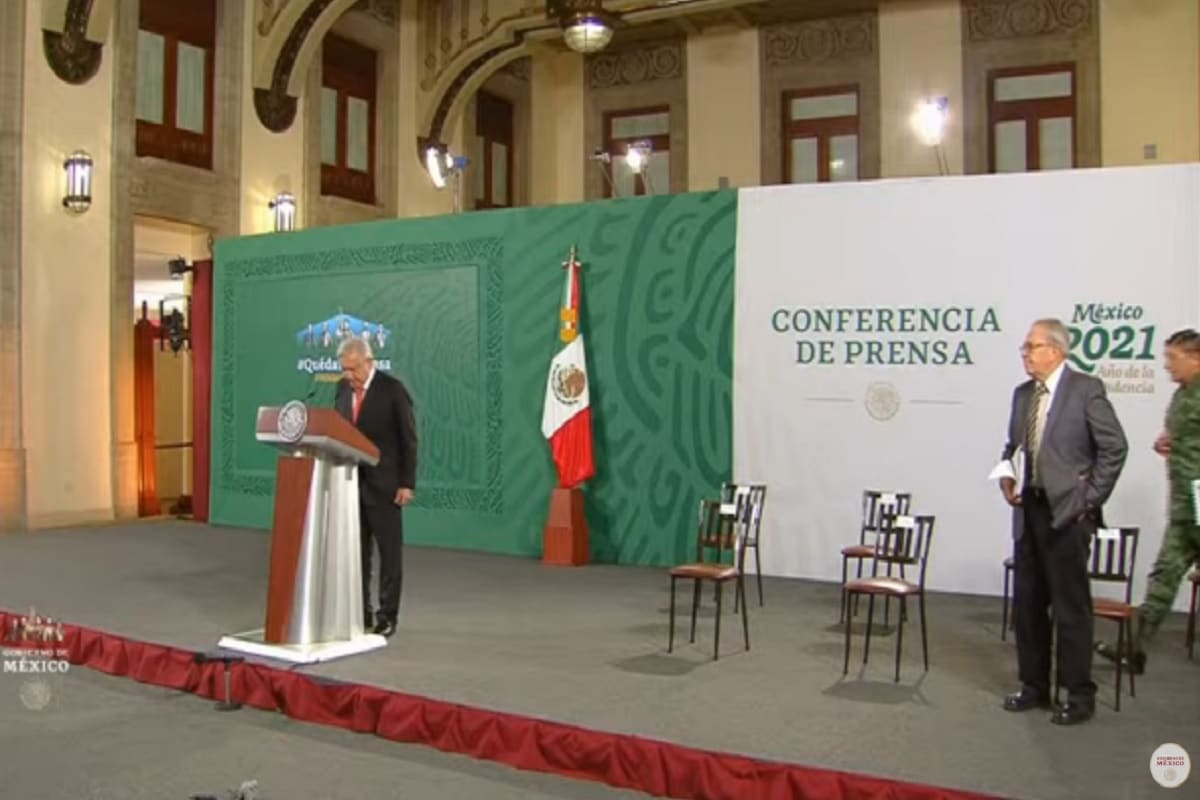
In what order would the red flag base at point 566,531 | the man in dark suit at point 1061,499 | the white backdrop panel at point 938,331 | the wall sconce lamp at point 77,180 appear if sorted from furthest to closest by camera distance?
the wall sconce lamp at point 77,180 < the red flag base at point 566,531 < the white backdrop panel at point 938,331 < the man in dark suit at point 1061,499

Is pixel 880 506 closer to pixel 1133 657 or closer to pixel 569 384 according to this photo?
pixel 1133 657

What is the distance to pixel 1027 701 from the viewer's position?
4.12 m

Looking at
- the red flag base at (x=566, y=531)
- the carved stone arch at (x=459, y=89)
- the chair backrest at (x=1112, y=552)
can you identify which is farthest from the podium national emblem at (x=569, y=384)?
the carved stone arch at (x=459, y=89)

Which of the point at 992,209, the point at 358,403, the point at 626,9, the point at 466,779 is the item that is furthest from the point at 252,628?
the point at 626,9

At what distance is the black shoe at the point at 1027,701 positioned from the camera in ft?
13.5

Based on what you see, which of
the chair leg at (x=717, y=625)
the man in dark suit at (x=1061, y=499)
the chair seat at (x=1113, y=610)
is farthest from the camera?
the chair leg at (x=717, y=625)

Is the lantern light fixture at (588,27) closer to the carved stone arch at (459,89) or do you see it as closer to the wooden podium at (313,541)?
the carved stone arch at (459,89)

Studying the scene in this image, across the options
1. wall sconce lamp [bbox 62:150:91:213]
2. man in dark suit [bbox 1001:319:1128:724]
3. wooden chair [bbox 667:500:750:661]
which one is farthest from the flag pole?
wall sconce lamp [bbox 62:150:91:213]

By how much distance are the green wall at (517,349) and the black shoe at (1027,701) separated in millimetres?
3398

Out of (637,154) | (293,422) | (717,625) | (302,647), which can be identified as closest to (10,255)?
(637,154)

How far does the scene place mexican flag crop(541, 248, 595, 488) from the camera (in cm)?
779

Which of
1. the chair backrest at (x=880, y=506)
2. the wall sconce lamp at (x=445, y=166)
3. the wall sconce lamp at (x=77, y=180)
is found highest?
the wall sconce lamp at (x=445, y=166)

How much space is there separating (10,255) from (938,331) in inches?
290

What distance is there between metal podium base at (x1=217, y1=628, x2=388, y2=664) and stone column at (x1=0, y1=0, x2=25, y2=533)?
5.34 m
